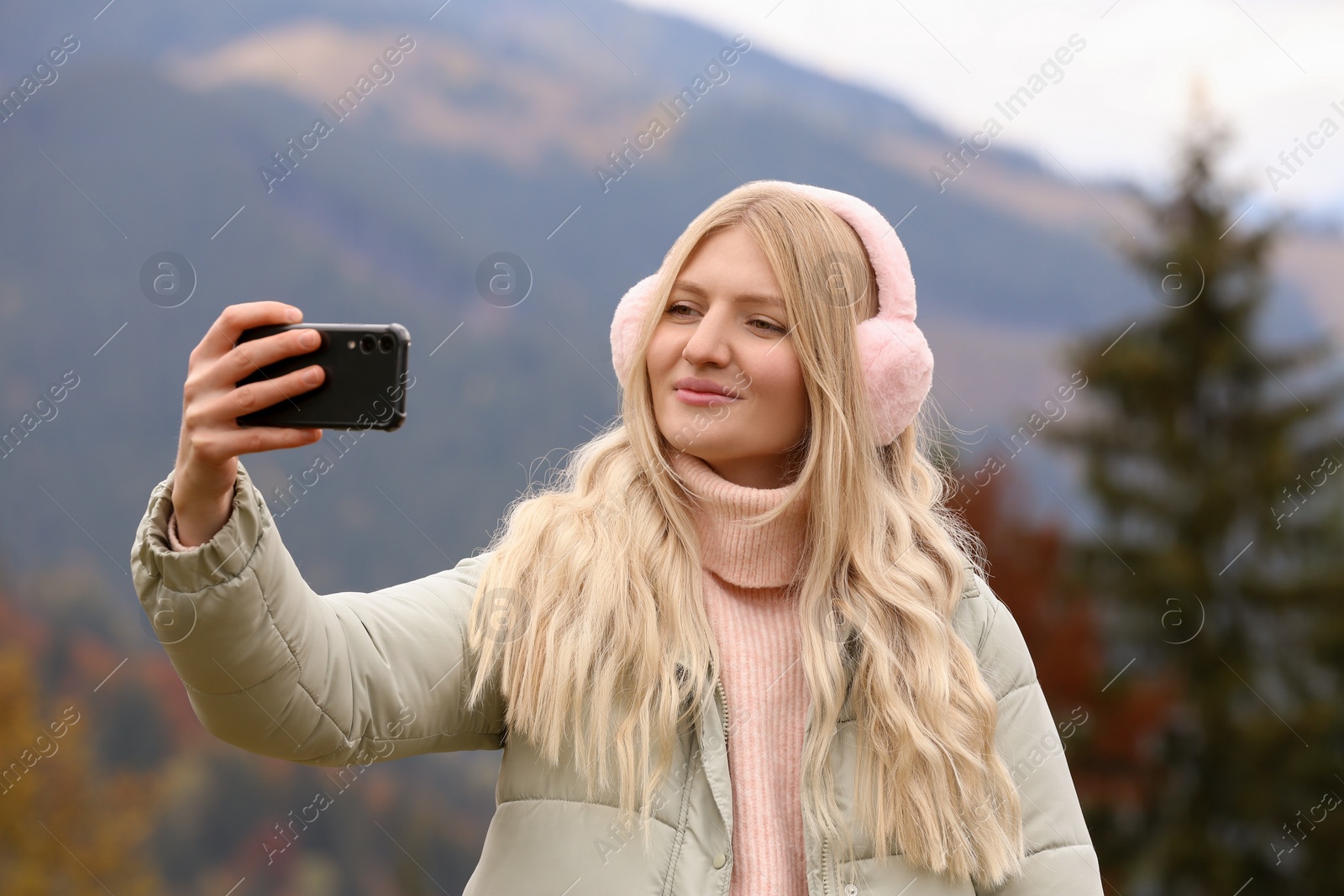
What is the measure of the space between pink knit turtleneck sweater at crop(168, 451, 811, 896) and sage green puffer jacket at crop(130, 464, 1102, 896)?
0.05m

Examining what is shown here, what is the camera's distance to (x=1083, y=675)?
6.50 metres

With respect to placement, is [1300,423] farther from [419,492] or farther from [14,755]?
[14,755]

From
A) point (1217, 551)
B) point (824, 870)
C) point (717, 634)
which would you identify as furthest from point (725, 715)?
point (1217, 551)

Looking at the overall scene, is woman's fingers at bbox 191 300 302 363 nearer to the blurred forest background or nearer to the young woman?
the young woman

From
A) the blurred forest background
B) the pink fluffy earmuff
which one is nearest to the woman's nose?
the pink fluffy earmuff

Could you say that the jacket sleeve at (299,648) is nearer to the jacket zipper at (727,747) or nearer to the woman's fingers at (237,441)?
the woman's fingers at (237,441)

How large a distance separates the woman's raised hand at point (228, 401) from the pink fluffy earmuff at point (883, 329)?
706 mm

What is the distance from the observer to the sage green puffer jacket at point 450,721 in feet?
3.84

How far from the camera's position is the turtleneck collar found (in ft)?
5.51

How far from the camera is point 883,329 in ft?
5.82

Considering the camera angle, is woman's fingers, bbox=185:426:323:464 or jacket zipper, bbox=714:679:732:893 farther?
jacket zipper, bbox=714:679:732:893

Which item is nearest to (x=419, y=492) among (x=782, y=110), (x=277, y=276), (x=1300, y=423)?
(x=277, y=276)

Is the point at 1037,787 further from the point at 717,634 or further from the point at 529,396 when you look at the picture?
the point at 529,396

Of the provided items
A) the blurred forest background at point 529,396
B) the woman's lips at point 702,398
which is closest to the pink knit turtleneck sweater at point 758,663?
the woman's lips at point 702,398
